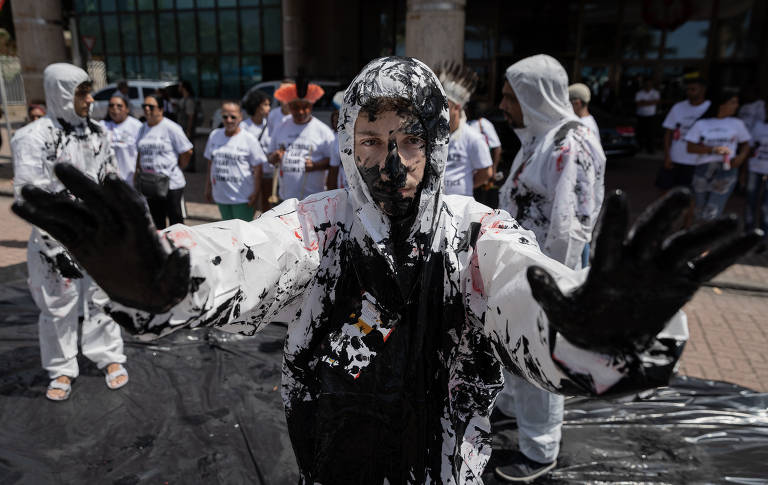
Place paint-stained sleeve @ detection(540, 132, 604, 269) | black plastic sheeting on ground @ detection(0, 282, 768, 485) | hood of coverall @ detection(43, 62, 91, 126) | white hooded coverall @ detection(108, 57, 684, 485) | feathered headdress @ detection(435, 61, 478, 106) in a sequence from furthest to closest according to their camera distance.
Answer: feathered headdress @ detection(435, 61, 478, 106), hood of coverall @ detection(43, 62, 91, 126), black plastic sheeting on ground @ detection(0, 282, 768, 485), paint-stained sleeve @ detection(540, 132, 604, 269), white hooded coverall @ detection(108, 57, 684, 485)

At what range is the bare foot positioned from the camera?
3852 millimetres

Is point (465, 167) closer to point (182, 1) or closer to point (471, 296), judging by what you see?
point (471, 296)

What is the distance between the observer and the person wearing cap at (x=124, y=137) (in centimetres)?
596

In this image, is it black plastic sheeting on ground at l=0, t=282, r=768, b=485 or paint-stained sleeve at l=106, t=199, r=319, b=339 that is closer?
paint-stained sleeve at l=106, t=199, r=319, b=339

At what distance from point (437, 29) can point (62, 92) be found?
246 inches

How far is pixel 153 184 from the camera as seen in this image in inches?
223

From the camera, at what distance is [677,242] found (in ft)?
Result: 3.01

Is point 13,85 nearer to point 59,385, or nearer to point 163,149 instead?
point 163,149

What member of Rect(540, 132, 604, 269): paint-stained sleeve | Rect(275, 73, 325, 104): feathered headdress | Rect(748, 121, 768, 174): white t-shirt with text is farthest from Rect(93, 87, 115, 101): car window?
Rect(540, 132, 604, 269): paint-stained sleeve

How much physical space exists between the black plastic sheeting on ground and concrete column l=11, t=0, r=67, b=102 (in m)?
11.7

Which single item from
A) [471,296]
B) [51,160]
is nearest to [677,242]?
[471,296]

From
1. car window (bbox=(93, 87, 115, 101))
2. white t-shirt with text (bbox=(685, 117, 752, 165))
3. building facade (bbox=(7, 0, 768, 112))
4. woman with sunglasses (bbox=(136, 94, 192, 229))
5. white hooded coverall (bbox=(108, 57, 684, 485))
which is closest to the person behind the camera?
white hooded coverall (bbox=(108, 57, 684, 485))

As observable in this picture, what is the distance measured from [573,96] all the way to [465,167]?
164cm

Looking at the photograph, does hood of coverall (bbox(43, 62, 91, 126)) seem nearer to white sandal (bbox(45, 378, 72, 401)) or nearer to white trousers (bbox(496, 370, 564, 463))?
white sandal (bbox(45, 378, 72, 401))
